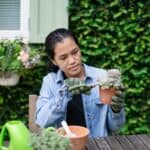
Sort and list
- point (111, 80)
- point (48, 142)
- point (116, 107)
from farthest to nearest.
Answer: point (116, 107) → point (111, 80) → point (48, 142)

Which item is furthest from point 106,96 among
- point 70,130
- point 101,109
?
point 101,109

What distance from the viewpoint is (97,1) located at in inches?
150

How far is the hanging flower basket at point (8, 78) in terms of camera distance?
3555mm

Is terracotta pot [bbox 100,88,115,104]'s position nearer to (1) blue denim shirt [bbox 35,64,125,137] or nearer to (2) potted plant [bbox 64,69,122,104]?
(2) potted plant [bbox 64,69,122,104]

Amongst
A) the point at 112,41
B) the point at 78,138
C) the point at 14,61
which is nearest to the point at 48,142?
the point at 78,138

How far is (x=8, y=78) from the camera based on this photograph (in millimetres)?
3578

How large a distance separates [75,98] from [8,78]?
1423 mm

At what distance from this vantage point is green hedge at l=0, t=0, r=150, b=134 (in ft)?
12.5

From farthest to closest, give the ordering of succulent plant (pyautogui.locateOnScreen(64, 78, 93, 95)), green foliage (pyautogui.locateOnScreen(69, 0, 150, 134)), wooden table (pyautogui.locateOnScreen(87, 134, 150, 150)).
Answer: green foliage (pyautogui.locateOnScreen(69, 0, 150, 134)) → wooden table (pyautogui.locateOnScreen(87, 134, 150, 150)) → succulent plant (pyautogui.locateOnScreen(64, 78, 93, 95))

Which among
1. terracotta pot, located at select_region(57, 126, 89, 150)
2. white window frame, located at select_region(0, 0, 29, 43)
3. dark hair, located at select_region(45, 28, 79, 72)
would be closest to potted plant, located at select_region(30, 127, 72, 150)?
terracotta pot, located at select_region(57, 126, 89, 150)

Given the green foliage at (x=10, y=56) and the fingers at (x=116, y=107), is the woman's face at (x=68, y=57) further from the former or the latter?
the green foliage at (x=10, y=56)

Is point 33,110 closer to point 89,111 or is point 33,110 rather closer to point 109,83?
point 89,111

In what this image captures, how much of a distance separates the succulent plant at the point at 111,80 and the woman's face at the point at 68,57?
48 cm

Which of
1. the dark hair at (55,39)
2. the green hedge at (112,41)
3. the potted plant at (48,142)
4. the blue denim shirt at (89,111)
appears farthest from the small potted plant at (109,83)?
the green hedge at (112,41)
